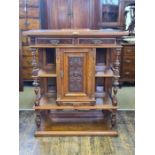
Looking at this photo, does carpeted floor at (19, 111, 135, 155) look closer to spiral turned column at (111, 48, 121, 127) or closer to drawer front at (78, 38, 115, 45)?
spiral turned column at (111, 48, 121, 127)

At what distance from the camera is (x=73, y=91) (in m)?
2.53

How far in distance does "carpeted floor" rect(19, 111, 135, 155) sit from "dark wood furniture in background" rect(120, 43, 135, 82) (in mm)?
1710

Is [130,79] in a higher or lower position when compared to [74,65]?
lower

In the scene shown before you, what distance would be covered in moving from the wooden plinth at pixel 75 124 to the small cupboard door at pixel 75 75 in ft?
1.09

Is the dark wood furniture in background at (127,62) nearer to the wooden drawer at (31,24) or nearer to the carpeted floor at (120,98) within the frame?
the carpeted floor at (120,98)

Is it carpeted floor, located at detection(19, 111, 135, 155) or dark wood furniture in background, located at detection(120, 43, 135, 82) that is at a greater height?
dark wood furniture in background, located at detection(120, 43, 135, 82)

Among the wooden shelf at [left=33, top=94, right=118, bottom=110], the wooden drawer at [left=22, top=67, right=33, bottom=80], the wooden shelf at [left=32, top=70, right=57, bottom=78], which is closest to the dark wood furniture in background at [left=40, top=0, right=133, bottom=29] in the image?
the wooden drawer at [left=22, top=67, right=33, bottom=80]

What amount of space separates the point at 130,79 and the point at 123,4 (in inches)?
51.7

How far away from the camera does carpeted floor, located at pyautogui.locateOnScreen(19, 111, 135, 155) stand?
226 centimetres

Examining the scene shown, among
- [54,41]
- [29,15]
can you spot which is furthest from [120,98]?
[29,15]
